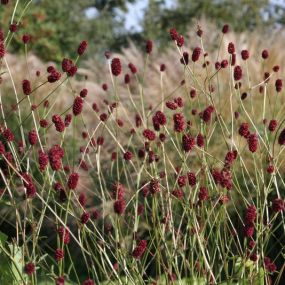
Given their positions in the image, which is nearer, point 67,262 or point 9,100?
point 67,262

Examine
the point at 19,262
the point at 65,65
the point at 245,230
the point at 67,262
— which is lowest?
the point at 67,262

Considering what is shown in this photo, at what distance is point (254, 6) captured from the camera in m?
14.9

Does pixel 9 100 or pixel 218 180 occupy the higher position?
pixel 218 180

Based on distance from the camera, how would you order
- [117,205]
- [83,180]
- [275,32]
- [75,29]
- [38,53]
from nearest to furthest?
1. [117,205]
2. [83,180]
3. [275,32]
4. [38,53]
5. [75,29]

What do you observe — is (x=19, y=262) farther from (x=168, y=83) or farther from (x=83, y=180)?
(x=168, y=83)

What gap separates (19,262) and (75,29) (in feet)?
36.2

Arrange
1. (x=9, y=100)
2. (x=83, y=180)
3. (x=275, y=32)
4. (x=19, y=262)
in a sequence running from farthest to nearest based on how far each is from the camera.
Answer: (x=275, y=32), (x=9, y=100), (x=83, y=180), (x=19, y=262)

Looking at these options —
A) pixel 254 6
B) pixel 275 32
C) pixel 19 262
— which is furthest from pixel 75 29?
pixel 19 262

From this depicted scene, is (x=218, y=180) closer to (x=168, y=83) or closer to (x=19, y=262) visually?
(x=19, y=262)

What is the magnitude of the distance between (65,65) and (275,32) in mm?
6108

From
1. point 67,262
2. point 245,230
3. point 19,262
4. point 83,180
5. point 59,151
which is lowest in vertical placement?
point 67,262

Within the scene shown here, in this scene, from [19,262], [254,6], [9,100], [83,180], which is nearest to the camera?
[19,262]

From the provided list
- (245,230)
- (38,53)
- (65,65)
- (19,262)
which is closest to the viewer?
(245,230)

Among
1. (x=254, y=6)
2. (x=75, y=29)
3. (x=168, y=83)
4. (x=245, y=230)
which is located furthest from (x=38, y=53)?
(x=245, y=230)
